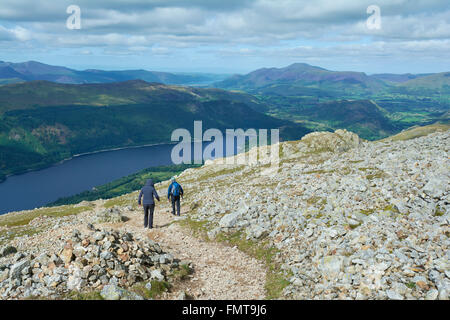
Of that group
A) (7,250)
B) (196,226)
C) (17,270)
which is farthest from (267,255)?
(7,250)

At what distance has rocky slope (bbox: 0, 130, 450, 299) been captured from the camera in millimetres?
14594

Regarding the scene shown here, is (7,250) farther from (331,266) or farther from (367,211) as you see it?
(367,211)

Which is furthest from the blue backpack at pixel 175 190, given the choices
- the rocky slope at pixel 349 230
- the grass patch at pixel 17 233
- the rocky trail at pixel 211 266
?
the grass patch at pixel 17 233

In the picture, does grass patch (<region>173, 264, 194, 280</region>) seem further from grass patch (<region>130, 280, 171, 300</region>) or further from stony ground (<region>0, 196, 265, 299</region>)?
grass patch (<region>130, 280, 171, 300</region>)

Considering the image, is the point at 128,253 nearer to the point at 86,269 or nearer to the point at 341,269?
the point at 86,269

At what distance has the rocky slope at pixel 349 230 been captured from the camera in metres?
14.6

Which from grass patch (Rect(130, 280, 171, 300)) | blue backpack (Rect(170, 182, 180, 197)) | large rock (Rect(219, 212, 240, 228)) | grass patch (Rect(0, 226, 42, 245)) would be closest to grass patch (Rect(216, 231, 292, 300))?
large rock (Rect(219, 212, 240, 228))

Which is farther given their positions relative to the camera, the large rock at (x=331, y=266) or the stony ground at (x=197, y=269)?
the large rock at (x=331, y=266)

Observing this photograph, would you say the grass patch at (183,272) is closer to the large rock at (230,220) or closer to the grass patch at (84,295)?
the grass patch at (84,295)

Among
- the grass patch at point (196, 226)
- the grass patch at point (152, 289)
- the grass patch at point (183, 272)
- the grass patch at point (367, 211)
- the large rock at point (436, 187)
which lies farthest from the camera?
the grass patch at point (196, 226)

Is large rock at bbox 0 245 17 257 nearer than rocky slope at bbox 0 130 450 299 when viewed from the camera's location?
No
